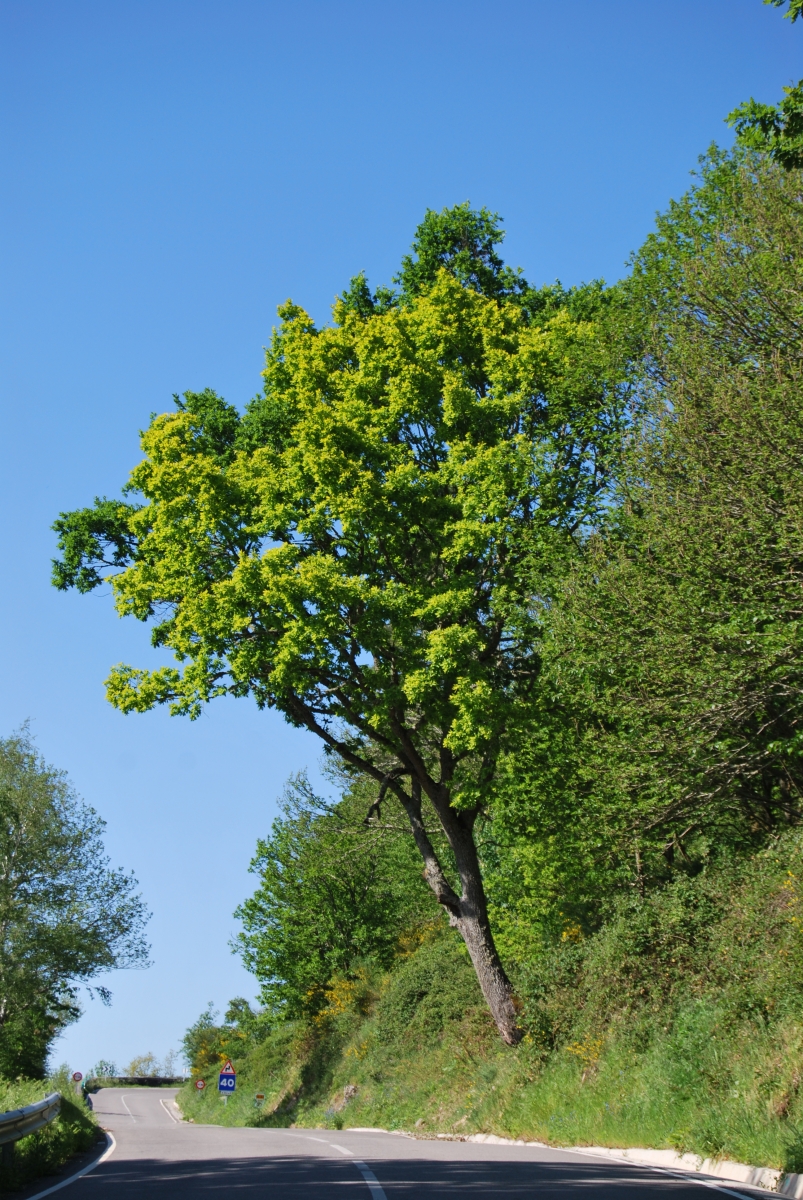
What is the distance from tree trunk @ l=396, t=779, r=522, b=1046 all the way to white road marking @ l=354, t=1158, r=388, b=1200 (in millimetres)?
8945

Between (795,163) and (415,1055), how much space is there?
24363 millimetres

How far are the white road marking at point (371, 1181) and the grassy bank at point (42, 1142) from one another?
12.4 feet

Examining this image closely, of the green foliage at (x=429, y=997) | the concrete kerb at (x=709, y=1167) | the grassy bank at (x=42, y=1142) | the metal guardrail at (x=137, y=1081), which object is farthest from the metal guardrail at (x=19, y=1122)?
the metal guardrail at (x=137, y=1081)

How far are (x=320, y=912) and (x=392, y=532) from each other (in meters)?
30.0

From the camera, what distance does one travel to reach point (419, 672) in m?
19.1

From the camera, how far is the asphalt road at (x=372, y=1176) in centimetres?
896

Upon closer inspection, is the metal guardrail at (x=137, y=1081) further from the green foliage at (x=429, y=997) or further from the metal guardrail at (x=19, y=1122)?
the metal guardrail at (x=19, y=1122)

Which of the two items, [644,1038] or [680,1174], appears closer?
[680,1174]

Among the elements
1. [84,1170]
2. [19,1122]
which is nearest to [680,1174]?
[84,1170]

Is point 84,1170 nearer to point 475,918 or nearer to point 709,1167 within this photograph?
point 709,1167

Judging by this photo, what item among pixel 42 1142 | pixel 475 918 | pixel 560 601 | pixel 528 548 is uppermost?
pixel 528 548

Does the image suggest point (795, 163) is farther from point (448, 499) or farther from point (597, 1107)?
point (597, 1107)

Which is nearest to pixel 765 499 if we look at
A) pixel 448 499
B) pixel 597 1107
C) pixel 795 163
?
pixel 795 163

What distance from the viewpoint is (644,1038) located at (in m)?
17.4
